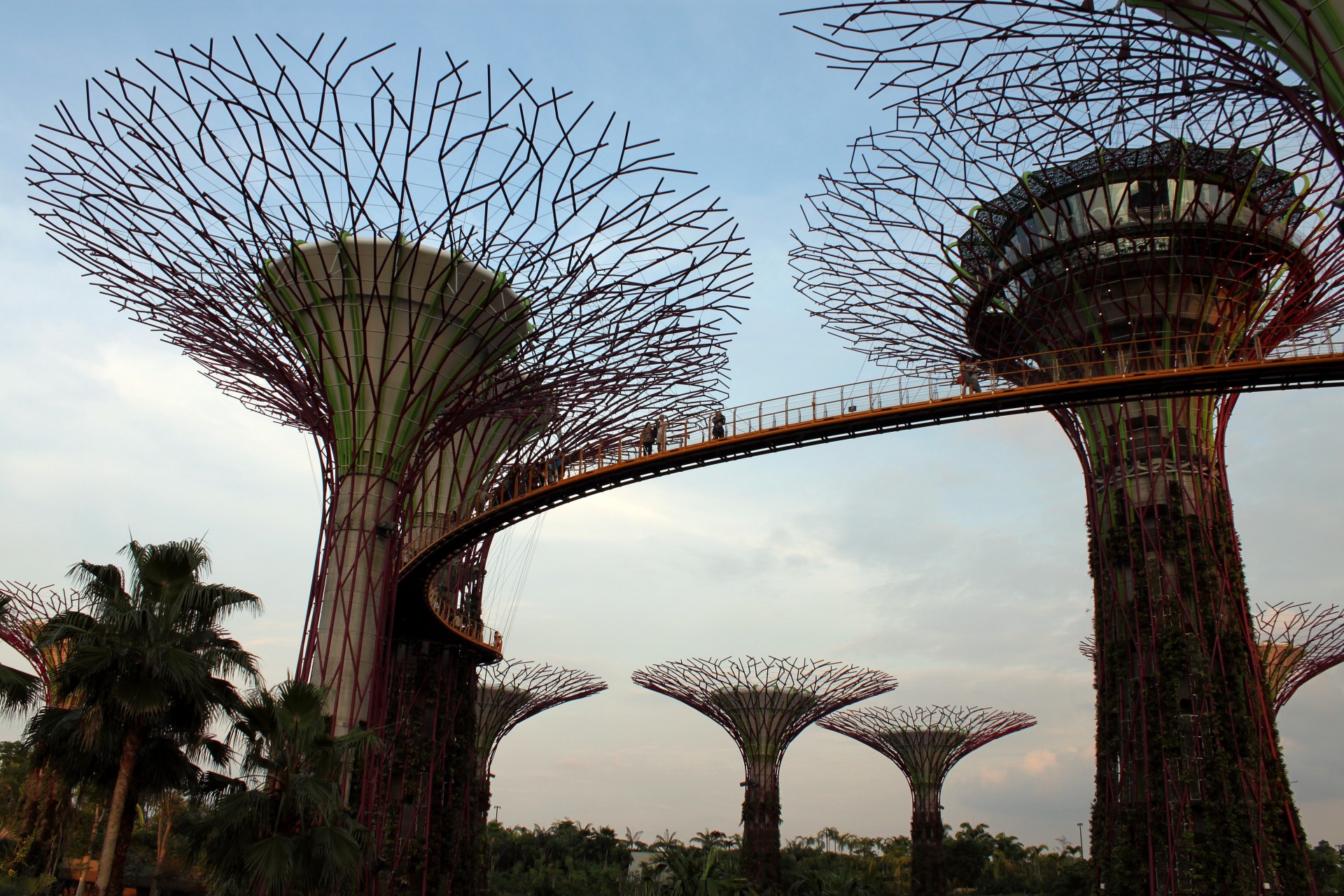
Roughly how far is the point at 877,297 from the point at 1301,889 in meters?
16.9

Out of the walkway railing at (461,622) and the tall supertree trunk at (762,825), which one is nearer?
the walkway railing at (461,622)

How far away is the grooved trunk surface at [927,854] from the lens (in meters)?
48.8

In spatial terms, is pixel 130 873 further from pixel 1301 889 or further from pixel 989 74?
pixel 989 74

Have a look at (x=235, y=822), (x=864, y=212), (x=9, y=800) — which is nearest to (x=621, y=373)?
(x=864, y=212)

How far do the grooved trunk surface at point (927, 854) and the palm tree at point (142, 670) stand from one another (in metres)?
41.3

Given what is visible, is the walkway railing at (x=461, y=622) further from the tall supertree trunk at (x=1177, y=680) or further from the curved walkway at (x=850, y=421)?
the tall supertree trunk at (x=1177, y=680)

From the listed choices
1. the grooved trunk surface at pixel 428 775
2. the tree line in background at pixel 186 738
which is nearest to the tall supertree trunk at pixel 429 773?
the grooved trunk surface at pixel 428 775

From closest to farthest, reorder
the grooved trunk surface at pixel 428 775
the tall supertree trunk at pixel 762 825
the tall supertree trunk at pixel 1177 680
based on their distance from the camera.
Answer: the tall supertree trunk at pixel 1177 680
the grooved trunk surface at pixel 428 775
the tall supertree trunk at pixel 762 825

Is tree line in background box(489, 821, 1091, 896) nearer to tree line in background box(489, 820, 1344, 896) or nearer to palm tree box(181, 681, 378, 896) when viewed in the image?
tree line in background box(489, 820, 1344, 896)

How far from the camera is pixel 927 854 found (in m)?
49.7

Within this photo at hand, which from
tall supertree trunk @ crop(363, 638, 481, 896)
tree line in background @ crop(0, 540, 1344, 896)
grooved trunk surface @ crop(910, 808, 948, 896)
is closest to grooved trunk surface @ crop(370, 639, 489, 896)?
tall supertree trunk @ crop(363, 638, 481, 896)

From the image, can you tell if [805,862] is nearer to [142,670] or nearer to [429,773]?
[429,773]

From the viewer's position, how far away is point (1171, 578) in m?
25.2

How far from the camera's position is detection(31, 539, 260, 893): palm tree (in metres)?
14.0
